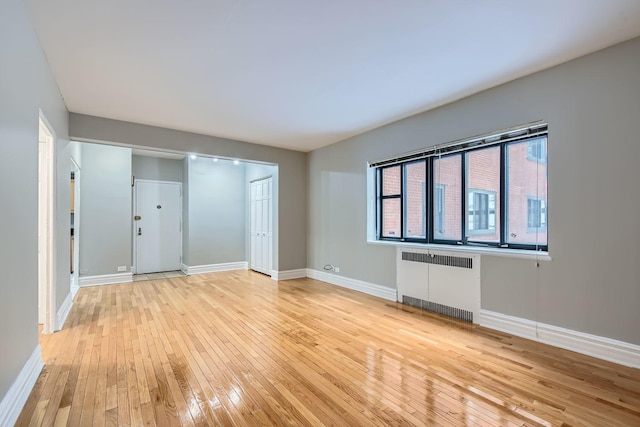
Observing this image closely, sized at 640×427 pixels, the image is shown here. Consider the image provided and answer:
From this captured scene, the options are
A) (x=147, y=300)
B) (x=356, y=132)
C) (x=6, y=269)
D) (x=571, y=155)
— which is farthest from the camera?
(x=356, y=132)

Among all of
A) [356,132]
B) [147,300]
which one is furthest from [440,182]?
[147,300]

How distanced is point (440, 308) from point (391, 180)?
202cm

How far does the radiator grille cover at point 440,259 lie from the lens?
360cm

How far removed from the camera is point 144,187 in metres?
6.95

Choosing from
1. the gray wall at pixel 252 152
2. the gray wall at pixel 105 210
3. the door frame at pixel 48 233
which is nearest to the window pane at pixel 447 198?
the gray wall at pixel 252 152

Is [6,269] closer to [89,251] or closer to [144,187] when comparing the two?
[89,251]

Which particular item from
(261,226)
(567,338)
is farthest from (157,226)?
(567,338)

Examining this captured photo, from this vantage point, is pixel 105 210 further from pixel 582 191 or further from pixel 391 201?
pixel 582 191

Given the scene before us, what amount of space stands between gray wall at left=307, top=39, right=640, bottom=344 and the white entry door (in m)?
4.07

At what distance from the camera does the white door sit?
6879mm

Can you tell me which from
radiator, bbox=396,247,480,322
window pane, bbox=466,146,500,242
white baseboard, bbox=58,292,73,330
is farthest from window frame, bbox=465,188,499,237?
white baseboard, bbox=58,292,73,330

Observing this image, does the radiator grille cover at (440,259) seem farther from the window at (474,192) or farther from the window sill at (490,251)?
the window at (474,192)

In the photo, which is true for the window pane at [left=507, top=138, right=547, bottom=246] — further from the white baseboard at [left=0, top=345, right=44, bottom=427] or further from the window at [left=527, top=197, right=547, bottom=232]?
the white baseboard at [left=0, top=345, right=44, bottom=427]

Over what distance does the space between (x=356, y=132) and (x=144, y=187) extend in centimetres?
508
